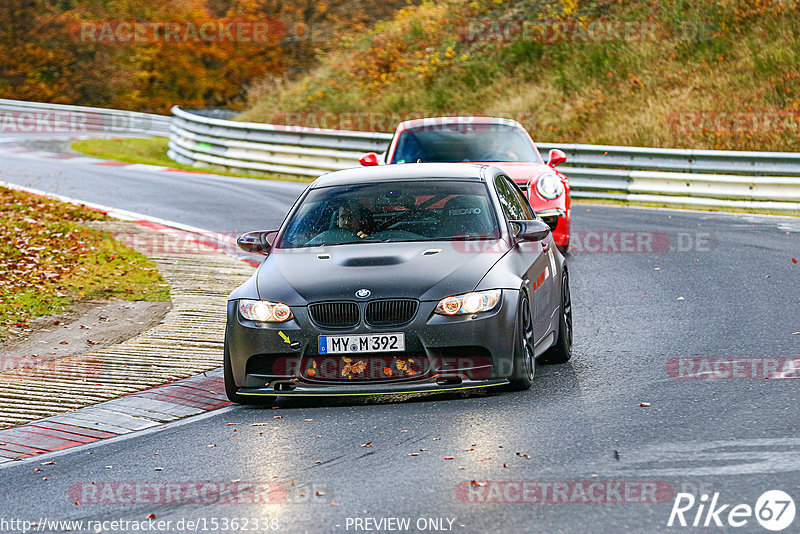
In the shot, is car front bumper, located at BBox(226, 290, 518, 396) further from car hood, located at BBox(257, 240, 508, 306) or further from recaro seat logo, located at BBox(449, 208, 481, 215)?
recaro seat logo, located at BBox(449, 208, 481, 215)

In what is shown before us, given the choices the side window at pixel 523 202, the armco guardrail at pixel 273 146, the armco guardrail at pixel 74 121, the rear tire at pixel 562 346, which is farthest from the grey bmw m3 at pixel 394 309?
the armco guardrail at pixel 74 121

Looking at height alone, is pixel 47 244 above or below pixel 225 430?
below

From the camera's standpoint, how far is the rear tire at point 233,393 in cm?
818

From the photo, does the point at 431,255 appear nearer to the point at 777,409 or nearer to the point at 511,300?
the point at 511,300

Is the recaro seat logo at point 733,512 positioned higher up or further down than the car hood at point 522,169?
higher up

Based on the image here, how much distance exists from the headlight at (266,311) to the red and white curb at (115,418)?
0.79 m

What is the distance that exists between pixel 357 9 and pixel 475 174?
44897 millimetres

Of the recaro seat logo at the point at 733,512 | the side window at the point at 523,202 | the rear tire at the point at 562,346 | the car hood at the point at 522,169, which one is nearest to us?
the recaro seat logo at the point at 733,512

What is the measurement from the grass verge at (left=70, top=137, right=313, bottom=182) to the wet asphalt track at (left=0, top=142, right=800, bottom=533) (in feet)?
56.1

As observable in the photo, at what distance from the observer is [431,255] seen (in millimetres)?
8305

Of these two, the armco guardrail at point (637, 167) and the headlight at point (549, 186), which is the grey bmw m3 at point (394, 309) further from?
the armco guardrail at point (637, 167)

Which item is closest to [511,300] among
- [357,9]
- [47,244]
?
[47,244]

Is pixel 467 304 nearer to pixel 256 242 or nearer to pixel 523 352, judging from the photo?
pixel 523 352

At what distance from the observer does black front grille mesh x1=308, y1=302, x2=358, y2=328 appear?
7812 mm
